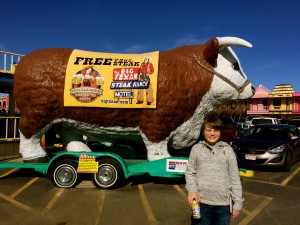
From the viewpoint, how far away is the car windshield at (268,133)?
8.36 metres

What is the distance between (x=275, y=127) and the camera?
8867 millimetres

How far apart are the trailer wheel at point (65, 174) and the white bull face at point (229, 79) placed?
311 cm

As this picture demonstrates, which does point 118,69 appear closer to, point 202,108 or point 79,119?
point 79,119

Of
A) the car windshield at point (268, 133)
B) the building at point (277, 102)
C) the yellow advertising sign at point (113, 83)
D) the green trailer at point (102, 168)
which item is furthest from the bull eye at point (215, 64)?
the building at point (277, 102)

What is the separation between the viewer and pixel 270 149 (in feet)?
24.2

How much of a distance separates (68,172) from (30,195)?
0.77m

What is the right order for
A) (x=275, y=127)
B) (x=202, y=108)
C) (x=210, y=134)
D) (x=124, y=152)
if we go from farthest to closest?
(x=275, y=127) < (x=124, y=152) < (x=202, y=108) < (x=210, y=134)

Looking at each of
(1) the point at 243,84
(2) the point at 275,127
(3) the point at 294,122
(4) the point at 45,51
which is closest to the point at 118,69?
(4) the point at 45,51

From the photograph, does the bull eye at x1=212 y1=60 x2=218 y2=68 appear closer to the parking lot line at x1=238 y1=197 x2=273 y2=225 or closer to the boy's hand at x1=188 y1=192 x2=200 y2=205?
the parking lot line at x1=238 y1=197 x2=273 y2=225

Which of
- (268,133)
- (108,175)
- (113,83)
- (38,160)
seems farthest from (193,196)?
(268,133)

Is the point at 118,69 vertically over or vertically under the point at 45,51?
under

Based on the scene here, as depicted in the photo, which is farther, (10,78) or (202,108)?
(10,78)

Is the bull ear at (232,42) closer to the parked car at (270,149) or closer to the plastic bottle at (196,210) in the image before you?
the parked car at (270,149)

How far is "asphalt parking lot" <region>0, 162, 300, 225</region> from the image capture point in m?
4.02
